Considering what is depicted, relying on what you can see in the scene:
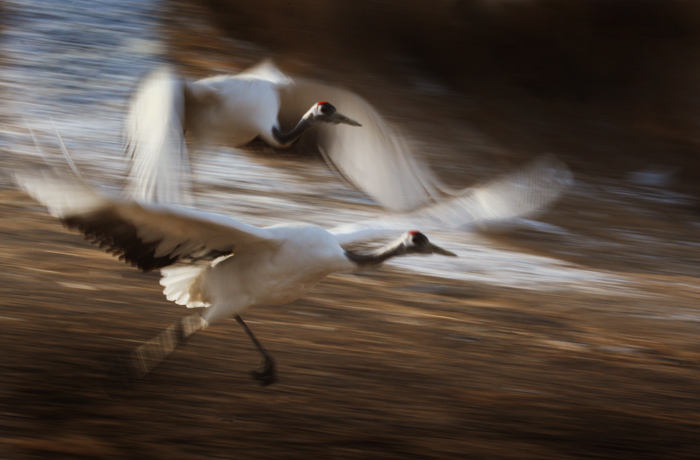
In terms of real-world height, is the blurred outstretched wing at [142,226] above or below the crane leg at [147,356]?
above

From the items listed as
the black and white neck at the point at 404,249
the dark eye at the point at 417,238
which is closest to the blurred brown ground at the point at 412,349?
the black and white neck at the point at 404,249

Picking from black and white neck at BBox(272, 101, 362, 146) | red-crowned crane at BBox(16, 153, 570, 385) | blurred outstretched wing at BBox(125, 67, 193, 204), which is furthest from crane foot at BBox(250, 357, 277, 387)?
black and white neck at BBox(272, 101, 362, 146)

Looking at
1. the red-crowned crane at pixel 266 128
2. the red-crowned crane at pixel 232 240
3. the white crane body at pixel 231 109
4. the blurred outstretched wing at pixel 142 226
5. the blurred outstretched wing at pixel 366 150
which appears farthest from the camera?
the white crane body at pixel 231 109

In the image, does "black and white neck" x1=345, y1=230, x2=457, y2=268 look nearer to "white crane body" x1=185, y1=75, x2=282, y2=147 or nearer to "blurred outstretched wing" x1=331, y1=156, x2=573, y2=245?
"blurred outstretched wing" x1=331, y1=156, x2=573, y2=245

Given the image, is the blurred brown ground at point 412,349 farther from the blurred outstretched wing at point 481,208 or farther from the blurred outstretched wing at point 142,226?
the blurred outstretched wing at point 481,208

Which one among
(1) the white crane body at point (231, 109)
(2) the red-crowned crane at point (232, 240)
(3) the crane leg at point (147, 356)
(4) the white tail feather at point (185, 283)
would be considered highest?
(1) the white crane body at point (231, 109)

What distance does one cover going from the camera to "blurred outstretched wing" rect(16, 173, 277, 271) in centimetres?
314

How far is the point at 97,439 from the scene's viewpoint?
3.74m

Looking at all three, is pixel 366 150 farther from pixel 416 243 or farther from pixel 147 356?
pixel 147 356

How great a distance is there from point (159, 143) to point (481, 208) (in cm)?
176

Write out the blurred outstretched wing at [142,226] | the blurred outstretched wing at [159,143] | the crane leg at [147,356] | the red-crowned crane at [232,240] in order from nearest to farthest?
the blurred outstretched wing at [142,226] < the red-crowned crane at [232,240] < the crane leg at [147,356] < the blurred outstretched wing at [159,143]

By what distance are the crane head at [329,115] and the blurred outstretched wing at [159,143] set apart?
0.86m

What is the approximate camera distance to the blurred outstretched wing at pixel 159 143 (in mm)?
4465

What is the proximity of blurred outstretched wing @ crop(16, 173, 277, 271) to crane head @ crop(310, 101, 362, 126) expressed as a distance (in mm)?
1737
